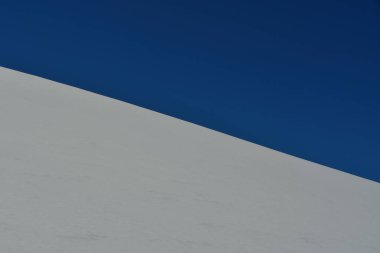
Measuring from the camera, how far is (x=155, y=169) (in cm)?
278

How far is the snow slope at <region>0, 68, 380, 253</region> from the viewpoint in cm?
139

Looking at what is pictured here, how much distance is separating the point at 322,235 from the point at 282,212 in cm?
39

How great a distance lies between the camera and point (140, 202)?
1.91 metres

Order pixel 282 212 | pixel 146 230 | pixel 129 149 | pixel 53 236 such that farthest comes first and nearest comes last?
1. pixel 129 149
2. pixel 282 212
3. pixel 146 230
4. pixel 53 236

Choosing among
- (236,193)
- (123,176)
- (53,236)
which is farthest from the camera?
(236,193)

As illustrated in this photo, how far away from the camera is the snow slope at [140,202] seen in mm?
1388

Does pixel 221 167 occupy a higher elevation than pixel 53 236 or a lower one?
higher

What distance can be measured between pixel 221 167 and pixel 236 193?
3.58 ft

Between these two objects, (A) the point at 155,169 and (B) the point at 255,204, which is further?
(A) the point at 155,169

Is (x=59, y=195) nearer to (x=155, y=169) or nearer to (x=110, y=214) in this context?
(x=110, y=214)

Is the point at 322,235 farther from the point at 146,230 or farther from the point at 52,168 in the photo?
the point at 52,168

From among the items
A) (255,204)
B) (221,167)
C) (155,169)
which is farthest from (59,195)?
(221,167)

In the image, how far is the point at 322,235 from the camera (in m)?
2.20

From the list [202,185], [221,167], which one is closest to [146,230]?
[202,185]
